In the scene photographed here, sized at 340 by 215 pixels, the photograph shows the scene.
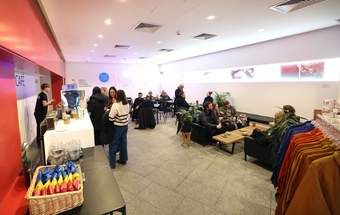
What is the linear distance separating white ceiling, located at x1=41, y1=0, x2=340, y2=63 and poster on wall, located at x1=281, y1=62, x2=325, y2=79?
0.99 meters

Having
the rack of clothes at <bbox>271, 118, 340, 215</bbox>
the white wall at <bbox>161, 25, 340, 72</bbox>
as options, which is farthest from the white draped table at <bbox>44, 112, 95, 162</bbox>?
the white wall at <bbox>161, 25, 340, 72</bbox>

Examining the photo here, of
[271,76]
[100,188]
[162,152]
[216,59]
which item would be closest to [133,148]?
[162,152]

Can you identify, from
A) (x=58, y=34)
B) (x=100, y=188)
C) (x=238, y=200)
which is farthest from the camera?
(x=58, y=34)

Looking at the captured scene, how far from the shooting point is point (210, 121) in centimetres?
502

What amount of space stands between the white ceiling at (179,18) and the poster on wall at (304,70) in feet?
3.23

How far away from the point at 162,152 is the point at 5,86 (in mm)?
3270

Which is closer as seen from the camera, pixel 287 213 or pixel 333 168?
pixel 333 168

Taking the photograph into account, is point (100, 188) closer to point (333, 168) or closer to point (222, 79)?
point (333, 168)

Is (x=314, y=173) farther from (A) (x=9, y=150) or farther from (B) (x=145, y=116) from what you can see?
(B) (x=145, y=116)

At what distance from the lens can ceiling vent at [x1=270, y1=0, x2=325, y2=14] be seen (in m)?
3.12

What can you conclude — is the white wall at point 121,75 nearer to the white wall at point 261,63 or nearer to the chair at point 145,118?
the white wall at point 261,63

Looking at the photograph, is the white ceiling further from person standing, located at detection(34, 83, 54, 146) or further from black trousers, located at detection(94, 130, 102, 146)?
black trousers, located at detection(94, 130, 102, 146)

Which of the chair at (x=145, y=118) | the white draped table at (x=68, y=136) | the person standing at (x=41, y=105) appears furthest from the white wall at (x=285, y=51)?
the person standing at (x=41, y=105)

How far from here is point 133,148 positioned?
15.1ft
